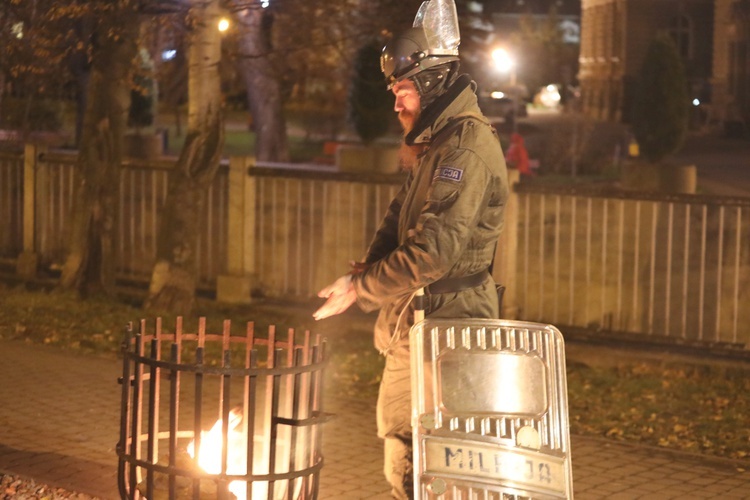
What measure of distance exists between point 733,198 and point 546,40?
77.5 m

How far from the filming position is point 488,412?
Result: 4379 millimetres

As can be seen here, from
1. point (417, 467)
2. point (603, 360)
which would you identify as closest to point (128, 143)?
point (603, 360)

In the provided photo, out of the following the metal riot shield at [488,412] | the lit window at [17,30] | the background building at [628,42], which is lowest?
the metal riot shield at [488,412]

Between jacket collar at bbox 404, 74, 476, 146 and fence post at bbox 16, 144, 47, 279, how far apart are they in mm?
10285

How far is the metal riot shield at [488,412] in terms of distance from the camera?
4.38m

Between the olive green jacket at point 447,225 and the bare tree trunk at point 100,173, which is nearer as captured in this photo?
the olive green jacket at point 447,225

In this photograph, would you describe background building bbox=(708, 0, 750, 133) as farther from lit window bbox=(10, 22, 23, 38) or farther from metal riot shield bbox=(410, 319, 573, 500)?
metal riot shield bbox=(410, 319, 573, 500)

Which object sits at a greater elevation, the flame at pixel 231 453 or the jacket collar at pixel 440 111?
the jacket collar at pixel 440 111

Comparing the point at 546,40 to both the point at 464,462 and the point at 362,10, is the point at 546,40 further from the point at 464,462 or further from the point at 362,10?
the point at 464,462

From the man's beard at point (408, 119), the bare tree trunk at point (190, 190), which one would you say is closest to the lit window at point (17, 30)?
the bare tree trunk at point (190, 190)

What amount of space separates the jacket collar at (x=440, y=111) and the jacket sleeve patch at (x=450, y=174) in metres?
0.25

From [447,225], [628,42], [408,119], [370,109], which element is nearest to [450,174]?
[447,225]

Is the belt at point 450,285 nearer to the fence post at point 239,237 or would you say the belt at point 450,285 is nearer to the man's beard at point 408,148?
the man's beard at point 408,148

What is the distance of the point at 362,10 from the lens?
13.6 metres
